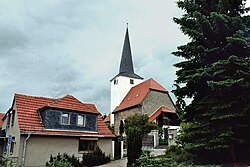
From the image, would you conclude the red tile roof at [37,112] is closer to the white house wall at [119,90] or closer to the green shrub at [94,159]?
the green shrub at [94,159]

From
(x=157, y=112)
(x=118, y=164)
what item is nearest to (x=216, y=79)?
(x=118, y=164)

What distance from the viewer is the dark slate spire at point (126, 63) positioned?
4462 cm

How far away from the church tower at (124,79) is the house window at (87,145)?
20567 mm

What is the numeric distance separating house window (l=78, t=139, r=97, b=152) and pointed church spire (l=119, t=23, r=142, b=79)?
2375 cm

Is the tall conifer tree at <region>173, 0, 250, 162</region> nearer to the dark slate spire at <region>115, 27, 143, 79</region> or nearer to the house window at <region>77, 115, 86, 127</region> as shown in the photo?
the house window at <region>77, 115, 86, 127</region>

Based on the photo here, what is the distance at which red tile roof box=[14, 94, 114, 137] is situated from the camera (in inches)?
713

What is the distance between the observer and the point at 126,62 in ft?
150

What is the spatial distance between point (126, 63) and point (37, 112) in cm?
2740

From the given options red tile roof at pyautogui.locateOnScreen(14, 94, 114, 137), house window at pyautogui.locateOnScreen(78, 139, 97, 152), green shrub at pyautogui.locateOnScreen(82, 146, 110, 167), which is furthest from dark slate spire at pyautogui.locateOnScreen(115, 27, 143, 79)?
green shrub at pyautogui.locateOnScreen(82, 146, 110, 167)

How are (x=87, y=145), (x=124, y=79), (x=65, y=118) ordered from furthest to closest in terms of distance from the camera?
(x=124, y=79)
(x=87, y=145)
(x=65, y=118)

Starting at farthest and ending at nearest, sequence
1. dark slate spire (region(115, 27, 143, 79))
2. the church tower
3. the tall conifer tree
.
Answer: dark slate spire (region(115, 27, 143, 79)) → the church tower → the tall conifer tree

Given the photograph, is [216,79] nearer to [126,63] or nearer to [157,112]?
[157,112]

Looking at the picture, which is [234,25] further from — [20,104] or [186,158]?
[20,104]

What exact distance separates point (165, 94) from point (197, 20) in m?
24.1
